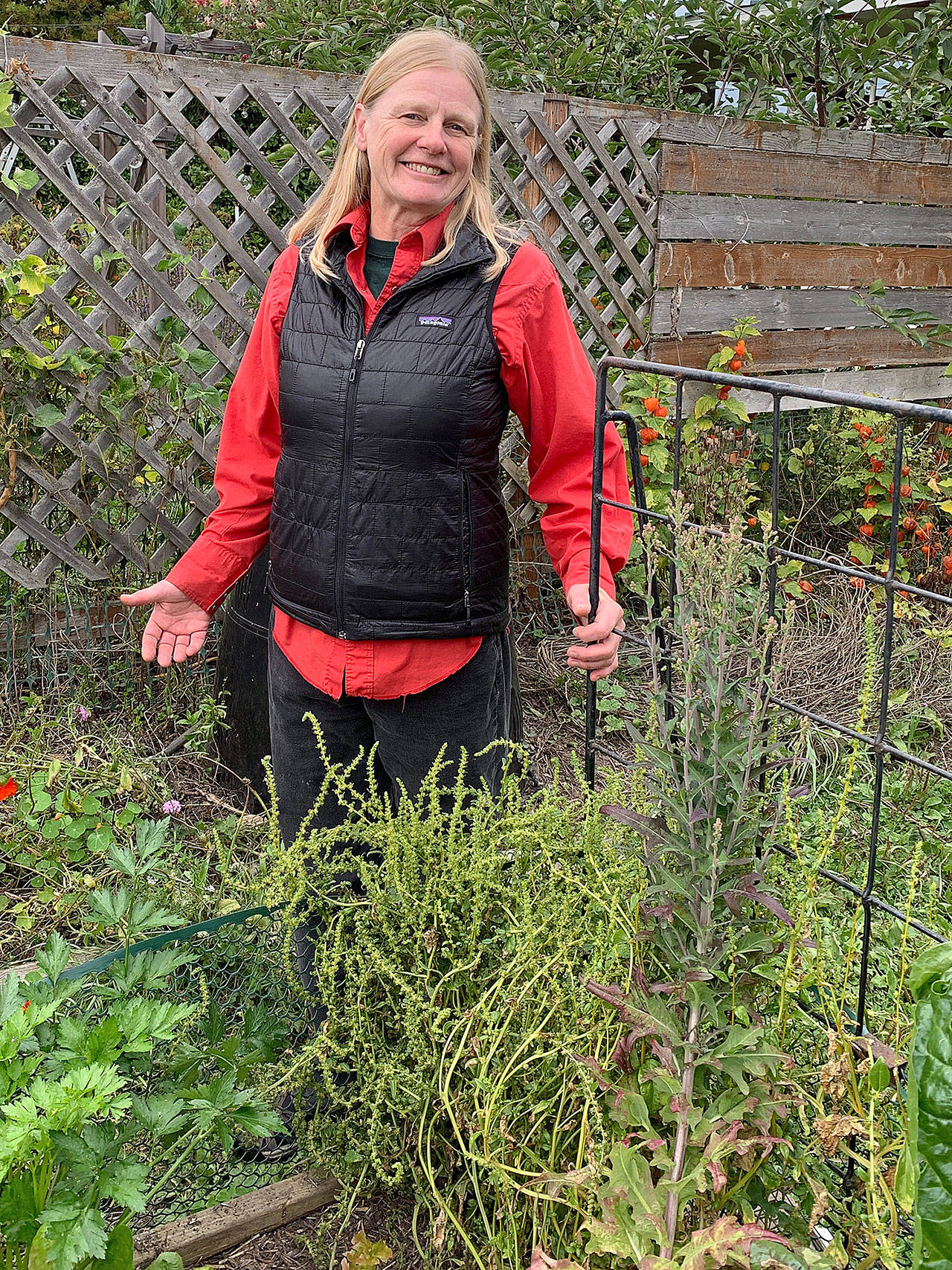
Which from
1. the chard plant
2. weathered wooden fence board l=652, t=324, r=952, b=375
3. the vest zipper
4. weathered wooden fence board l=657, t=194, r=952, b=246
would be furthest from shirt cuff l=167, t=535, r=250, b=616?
weathered wooden fence board l=657, t=194, r=952, b=246

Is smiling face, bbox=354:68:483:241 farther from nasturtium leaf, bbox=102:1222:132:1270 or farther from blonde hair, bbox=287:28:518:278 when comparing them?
nasturtium leaf, bbox=102:1222:132:1270

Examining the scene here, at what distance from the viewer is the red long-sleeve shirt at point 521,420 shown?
1721 mm

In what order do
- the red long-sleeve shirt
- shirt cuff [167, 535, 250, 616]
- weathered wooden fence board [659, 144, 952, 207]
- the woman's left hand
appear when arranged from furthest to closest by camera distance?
weathered wooden fence board [659, 144, 952, 207], shirt cuff [167, 535, 250, 616], the red long-sleeve shirt, the woman's left hand

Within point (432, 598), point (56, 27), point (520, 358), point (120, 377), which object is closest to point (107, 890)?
point (432, 598)

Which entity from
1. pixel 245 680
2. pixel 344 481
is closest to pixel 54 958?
pixel 344 481

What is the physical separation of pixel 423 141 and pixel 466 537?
1.88 ft

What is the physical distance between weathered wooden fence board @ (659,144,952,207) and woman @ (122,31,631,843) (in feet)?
8.00

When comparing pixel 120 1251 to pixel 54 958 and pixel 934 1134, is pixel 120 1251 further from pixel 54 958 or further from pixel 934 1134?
pixel 934 1134

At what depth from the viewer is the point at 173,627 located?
77.1 inches

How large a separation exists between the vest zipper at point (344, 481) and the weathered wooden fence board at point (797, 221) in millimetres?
2627

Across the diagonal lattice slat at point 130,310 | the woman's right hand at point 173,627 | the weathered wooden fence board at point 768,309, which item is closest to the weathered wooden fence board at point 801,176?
the weathered wooden fence board at point 768,309

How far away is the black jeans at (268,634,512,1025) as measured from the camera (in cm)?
179

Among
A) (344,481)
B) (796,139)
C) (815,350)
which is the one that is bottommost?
(344,481)

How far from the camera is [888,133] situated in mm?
4828
